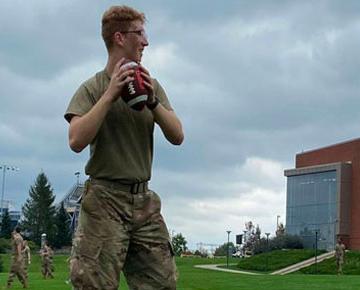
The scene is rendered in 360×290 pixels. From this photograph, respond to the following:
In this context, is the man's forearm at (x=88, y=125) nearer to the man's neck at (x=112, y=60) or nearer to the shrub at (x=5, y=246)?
the man's neck at (x=112, y=60)

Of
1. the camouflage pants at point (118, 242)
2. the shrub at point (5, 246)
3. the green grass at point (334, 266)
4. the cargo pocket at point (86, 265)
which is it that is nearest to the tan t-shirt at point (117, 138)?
the camouflage pants at point (118, 242)

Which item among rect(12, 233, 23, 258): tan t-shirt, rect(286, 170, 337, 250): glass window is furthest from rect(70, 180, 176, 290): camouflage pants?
rect(286, 170, 337, 250): glass window

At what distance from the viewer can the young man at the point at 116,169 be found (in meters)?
5.51

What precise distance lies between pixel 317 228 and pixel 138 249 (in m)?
82.8

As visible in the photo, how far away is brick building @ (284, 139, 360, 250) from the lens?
3248 inches


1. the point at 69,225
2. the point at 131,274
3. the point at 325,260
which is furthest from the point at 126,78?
the point at 69,225

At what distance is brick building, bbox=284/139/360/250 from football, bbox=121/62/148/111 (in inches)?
2976

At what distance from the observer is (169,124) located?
5535 millimetres

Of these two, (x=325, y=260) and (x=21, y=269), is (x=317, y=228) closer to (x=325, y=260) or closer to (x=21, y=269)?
(x=325, y=260)

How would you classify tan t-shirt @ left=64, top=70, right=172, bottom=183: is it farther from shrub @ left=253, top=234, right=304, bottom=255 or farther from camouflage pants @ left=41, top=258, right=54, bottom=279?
shrub @ left=253, top=234, right=304, bottom=255

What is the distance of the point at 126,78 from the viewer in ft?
17.1

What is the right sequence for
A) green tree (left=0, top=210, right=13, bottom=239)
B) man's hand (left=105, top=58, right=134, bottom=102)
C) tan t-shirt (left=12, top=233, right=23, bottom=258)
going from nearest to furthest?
1. man's hand (left=105, top=58, right=134, bottom=102)
2. tan t-shirt (left=12, top=233, right=23, bottom=258)
3. green tree (left=0, top=210, right=13, bottom=239)

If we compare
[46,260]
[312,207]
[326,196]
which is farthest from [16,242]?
→ [312,207]

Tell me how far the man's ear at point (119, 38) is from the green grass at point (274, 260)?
5766 cm
